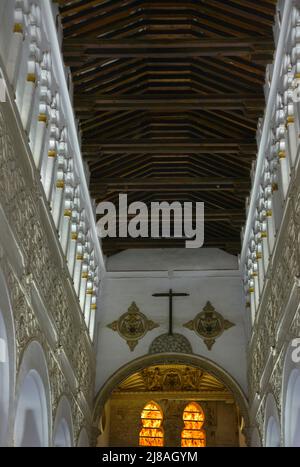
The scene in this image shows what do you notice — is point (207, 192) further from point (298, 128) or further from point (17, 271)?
point (17, 271)

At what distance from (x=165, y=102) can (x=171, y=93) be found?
0.49 meters

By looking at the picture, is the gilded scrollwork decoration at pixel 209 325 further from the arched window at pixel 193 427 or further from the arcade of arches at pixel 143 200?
the arched window at pixel 193 427

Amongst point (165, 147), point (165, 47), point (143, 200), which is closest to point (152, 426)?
point (143, 200)

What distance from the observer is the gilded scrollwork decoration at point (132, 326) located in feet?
52.8

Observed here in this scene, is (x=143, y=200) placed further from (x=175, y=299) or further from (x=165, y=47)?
(x=165, y=47)

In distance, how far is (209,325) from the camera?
52.9 ft

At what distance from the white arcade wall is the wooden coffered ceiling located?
156cm

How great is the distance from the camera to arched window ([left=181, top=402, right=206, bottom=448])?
69.6ft

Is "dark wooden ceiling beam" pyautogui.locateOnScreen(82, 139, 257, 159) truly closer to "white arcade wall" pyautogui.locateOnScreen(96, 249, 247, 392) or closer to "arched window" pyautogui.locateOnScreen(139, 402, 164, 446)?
"white arcade wall" pyautogui.locateOnScreen(96, 249, 247, 392)

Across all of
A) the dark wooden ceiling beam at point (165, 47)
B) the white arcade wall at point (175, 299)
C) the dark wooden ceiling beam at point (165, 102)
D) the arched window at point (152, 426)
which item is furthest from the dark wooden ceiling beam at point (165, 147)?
the arched window at point (152, 426)

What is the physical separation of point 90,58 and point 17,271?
4.31 meters

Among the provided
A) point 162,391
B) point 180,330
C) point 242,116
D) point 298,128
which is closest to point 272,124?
point 242,116

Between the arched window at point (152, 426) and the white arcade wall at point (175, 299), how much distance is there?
20.0ft

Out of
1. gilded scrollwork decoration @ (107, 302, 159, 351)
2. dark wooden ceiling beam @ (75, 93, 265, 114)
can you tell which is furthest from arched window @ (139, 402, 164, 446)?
dark wooden ceiling beam @ (75, 93, 265, 114)
